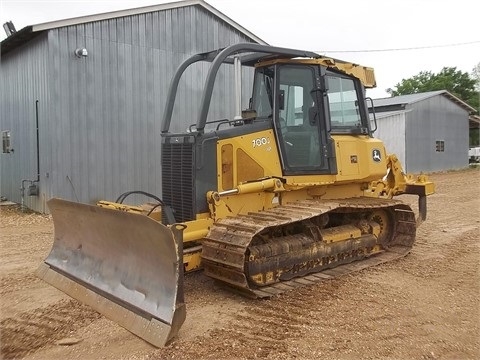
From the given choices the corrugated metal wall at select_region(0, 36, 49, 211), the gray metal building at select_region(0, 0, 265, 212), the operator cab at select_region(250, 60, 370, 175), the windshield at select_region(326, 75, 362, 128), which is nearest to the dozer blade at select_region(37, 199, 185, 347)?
the operator cab at select_region(250, 60, 370, 175)

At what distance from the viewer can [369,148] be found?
6.67 m

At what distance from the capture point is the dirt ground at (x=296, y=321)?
3.79 meters

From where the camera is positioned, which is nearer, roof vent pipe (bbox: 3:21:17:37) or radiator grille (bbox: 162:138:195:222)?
radiator grille (bbox: 162:138:195:222)

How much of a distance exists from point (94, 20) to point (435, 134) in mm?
22624

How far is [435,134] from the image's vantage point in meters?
28.1

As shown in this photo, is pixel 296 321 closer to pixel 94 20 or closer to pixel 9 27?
pixel 94 20

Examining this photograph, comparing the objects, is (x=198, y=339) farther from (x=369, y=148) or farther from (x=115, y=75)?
(x=115, y=75)

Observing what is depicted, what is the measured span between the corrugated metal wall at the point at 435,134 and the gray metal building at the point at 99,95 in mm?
15681

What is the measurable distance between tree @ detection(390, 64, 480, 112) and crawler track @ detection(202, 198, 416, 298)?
41929 mm

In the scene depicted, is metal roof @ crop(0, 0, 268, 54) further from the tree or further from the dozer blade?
the tree

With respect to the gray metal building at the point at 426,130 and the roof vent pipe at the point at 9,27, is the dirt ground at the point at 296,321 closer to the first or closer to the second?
the roof vent pipe at the point at 9,27

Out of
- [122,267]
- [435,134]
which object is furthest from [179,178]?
[435,134]

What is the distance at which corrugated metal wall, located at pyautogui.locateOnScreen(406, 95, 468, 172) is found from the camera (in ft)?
86.0

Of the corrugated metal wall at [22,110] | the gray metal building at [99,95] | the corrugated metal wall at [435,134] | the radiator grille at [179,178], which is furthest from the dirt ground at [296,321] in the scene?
the corrugated metal wall at [435,134]
